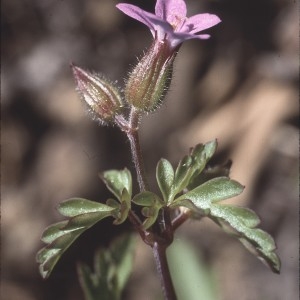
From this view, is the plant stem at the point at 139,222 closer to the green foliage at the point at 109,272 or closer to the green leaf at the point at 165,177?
the green leaf at the point at 165,177

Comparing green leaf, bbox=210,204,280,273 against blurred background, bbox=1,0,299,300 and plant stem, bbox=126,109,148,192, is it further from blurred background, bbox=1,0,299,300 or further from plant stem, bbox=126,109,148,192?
blurred background, bbox=1,0,299,300

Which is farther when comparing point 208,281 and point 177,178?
point 208,281

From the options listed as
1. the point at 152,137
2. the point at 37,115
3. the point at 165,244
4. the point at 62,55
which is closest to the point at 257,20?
the point at 152,137

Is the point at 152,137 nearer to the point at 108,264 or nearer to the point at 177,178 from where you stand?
the point at 108,264

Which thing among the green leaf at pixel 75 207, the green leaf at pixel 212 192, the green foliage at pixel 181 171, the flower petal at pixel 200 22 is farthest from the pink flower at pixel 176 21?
the green leaf at pixel 75 207

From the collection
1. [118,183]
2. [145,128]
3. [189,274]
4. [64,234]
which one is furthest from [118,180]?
[145,128]

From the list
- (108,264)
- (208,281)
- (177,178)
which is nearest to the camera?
(177,178)
